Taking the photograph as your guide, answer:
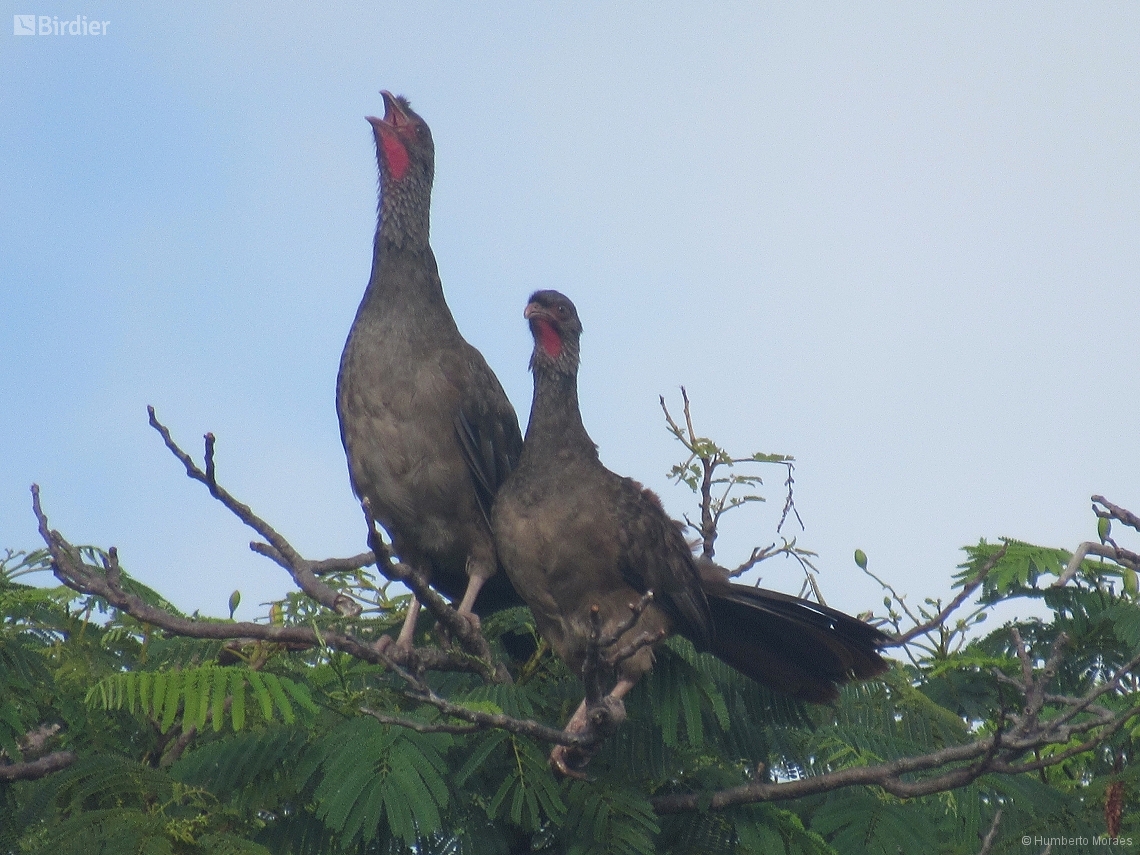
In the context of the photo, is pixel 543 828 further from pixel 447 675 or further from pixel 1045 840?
pixel 1045 840

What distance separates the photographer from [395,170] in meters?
6.46

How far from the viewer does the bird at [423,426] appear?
5820 millimetres

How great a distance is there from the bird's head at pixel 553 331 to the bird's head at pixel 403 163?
0.78m

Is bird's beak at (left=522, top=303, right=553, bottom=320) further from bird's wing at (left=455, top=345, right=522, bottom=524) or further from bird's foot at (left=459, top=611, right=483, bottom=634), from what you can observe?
bird's foot at (left=459, top=611, right=483, bottom=634)

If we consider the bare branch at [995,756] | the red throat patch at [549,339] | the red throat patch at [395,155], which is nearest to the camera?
the bare branch at [995,756]

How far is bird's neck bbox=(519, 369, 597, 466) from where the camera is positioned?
572cm

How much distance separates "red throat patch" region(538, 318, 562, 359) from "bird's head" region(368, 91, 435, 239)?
2.81ft

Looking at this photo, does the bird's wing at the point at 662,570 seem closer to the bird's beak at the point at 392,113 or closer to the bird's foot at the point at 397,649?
the bird's foot at the point at 397,649

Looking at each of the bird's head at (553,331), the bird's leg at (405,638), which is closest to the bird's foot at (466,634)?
the bird's leg at (405,638)

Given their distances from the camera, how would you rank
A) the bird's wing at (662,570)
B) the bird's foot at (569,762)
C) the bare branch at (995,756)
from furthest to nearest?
the bird's wing at (662,570) → the bird's foot at (569,762) → the bare branch at (995,756)

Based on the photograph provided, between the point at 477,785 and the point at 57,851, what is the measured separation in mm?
1398

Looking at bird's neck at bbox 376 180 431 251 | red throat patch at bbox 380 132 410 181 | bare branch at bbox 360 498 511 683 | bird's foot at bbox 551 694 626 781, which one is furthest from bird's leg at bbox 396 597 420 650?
red throat patch at bbox 380 132 410 181

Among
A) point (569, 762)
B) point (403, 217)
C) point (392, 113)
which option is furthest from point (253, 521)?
point (392, 113)

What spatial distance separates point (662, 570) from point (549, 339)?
124 cm
